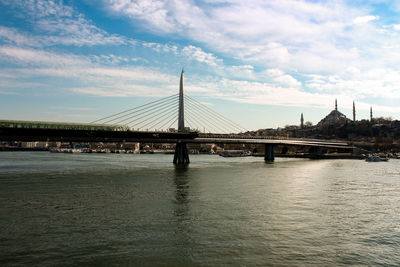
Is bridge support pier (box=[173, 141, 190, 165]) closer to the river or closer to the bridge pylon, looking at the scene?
the bridge pylon

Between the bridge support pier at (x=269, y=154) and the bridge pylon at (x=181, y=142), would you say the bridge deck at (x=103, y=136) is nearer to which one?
the bridge pylon at (x=181, y=142)

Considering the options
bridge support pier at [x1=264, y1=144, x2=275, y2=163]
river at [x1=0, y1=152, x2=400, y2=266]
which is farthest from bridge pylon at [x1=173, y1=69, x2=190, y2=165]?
river at [x1=0, y1=152, x2=400, y2=266]

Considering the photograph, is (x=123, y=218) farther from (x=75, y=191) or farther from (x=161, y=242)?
(x=75, y=191)

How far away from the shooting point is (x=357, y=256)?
14.8 metres

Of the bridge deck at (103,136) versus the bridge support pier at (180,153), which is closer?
the bridge deck at (103,136)

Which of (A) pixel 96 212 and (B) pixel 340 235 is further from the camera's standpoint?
(A) pixel 96 212

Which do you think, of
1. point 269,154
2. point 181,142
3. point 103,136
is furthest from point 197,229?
point 269,154

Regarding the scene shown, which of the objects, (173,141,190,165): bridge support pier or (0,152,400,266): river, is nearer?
(0,152,400,266): river

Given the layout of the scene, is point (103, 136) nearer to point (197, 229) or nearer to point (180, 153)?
point (180, 153)

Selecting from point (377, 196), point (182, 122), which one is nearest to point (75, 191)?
point (377, 196)

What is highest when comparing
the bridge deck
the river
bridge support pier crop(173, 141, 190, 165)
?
the bridge deck

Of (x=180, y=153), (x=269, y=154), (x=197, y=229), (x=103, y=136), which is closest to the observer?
(x=197, y=229)

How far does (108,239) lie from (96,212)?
7225mm

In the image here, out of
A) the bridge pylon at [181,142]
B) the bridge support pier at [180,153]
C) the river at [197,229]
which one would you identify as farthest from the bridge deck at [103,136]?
the river at [197,229]
